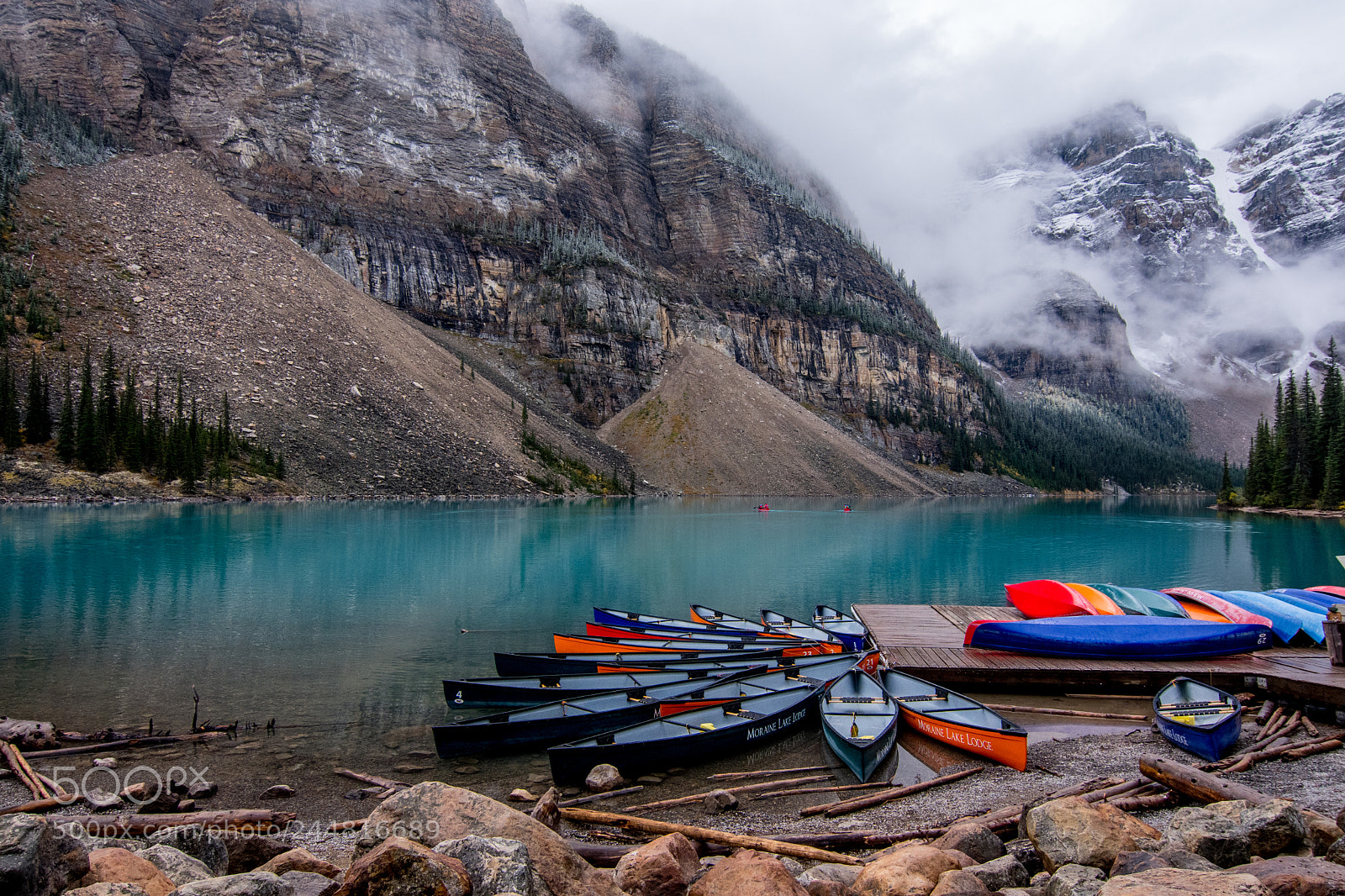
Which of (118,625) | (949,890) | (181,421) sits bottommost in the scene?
(118,625)

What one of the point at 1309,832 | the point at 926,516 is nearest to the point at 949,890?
the point at 1309,832

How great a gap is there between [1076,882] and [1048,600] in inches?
806

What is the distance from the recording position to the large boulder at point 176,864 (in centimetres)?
657

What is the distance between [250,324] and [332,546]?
56.0m

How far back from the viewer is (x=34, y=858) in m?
5.48

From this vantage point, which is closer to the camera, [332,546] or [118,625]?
[118,625]

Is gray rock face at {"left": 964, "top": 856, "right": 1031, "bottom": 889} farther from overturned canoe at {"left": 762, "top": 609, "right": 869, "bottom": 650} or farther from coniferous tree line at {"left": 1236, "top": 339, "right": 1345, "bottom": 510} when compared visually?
coniferous tree line at {"left": 1236, "top": 339, "right": 1345, "bottom": 510}

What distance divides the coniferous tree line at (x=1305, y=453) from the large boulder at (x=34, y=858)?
11542 cm

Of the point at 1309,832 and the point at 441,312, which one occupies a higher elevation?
the point at 441,312

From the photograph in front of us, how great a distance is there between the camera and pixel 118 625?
24547mm

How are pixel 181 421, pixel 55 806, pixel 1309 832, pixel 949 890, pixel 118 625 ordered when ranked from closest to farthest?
pixel 949 890, pixel 1309 832, pixel 55 806, pixel 118 625, pixel 181 421

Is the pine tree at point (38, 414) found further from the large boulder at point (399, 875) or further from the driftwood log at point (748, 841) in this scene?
the large boulder at point (399, 875)

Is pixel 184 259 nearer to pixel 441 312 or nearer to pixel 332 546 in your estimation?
pixel 441 312

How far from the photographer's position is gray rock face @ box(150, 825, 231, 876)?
750 cm
